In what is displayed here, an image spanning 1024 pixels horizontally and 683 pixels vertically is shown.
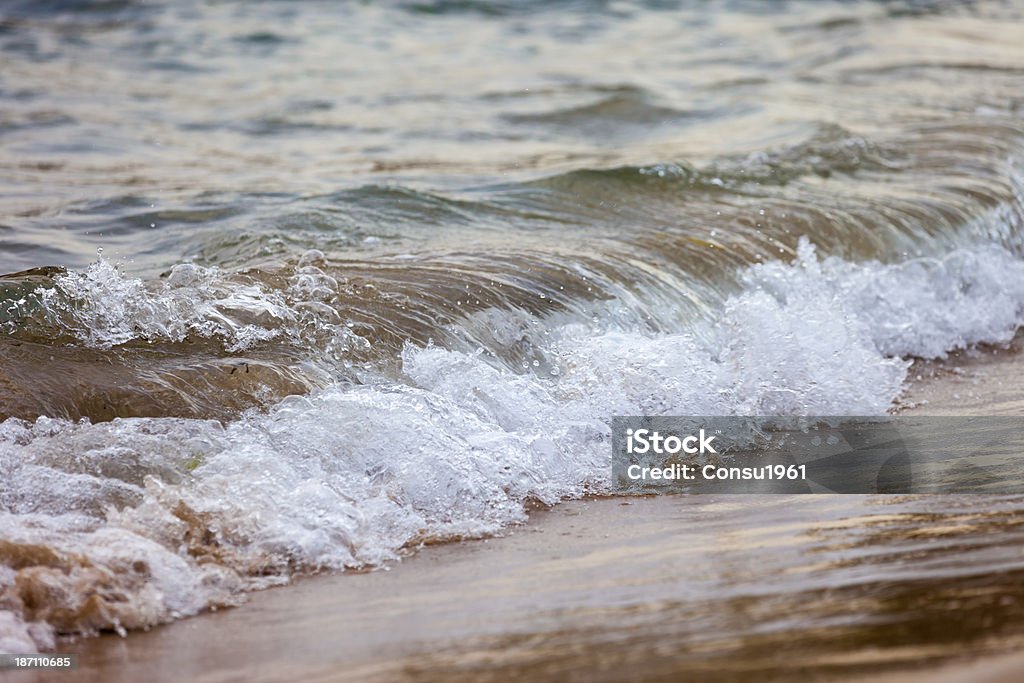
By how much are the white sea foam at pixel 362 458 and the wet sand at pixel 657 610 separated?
0.43 feet

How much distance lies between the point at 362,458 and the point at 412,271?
1.27 meters

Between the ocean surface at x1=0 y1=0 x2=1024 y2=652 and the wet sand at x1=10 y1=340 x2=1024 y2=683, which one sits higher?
the ocean surface at x1=0 y1=0 x2=1024 y2=652

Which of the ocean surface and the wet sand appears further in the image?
the ocean surface

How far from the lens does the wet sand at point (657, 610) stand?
82.0 inches

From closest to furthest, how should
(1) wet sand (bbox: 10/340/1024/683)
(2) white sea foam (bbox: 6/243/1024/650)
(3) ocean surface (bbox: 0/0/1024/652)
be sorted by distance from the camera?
(1) wet sand (bbox: 10/340/1024/683) → (2) white sea foam (bbox: 6/243/1024/650) → (3) ocean surface (bbox: 0/0/1024/652)

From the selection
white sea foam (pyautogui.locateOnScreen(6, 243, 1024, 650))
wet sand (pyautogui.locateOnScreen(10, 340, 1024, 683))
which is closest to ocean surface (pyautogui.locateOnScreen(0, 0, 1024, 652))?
white sea foam (pyautogui.locateOnScreen(6, 243, 1024, 650))

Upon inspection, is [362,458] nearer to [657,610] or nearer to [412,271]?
[657,610]

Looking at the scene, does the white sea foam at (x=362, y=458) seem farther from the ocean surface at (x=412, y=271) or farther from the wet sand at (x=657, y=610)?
the wet sand at (x=657, y=610)

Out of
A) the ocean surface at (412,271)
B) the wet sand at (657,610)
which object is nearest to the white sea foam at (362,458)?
the ocean surface at (412,271)

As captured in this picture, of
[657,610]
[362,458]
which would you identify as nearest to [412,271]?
[362,458]

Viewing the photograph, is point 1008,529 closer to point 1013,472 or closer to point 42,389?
point 1013,472

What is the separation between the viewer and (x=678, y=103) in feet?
24.8

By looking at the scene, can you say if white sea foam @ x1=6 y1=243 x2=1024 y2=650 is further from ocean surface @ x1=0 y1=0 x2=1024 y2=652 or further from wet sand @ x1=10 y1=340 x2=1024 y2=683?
wet sand @ x1=10 y1=340 x2=1024 y2=683

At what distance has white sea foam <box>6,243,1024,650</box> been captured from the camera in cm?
248
